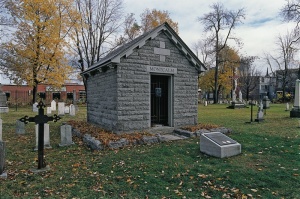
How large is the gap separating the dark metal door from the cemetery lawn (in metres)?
3.08

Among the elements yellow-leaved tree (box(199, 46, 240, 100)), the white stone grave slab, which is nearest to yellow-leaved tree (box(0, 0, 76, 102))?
the white stone grave slab

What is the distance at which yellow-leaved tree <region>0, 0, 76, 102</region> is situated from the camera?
22.3 metres

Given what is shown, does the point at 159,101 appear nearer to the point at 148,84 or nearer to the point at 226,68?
the point at 148,84

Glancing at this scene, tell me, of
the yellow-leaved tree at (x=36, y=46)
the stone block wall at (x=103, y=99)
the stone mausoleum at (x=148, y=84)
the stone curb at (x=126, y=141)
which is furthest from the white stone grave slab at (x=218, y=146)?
the yellow-leaved tree at (x=36, y=46)

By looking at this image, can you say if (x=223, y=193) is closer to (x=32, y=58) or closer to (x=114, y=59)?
(x=114, y=59)

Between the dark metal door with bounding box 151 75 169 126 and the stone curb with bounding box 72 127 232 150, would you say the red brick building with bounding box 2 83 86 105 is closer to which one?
the dark metal door with bounding box 151 75 169 126

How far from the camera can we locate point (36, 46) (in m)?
22.8

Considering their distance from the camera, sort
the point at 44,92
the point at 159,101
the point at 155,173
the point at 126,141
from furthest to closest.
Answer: the point at 44,92 < the point at 159,101 < the point at 126,141 < the point at 155,173

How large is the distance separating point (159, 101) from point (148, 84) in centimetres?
146

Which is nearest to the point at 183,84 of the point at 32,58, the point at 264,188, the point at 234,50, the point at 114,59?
the point at 114,59

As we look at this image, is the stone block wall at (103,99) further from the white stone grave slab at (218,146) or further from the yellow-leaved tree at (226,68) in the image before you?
the yellow-leaved tree at (226,68)

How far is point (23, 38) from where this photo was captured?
2275 cm

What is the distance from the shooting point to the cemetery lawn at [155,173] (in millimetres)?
4055

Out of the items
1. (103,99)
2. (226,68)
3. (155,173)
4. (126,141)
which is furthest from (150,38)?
(226,68)
